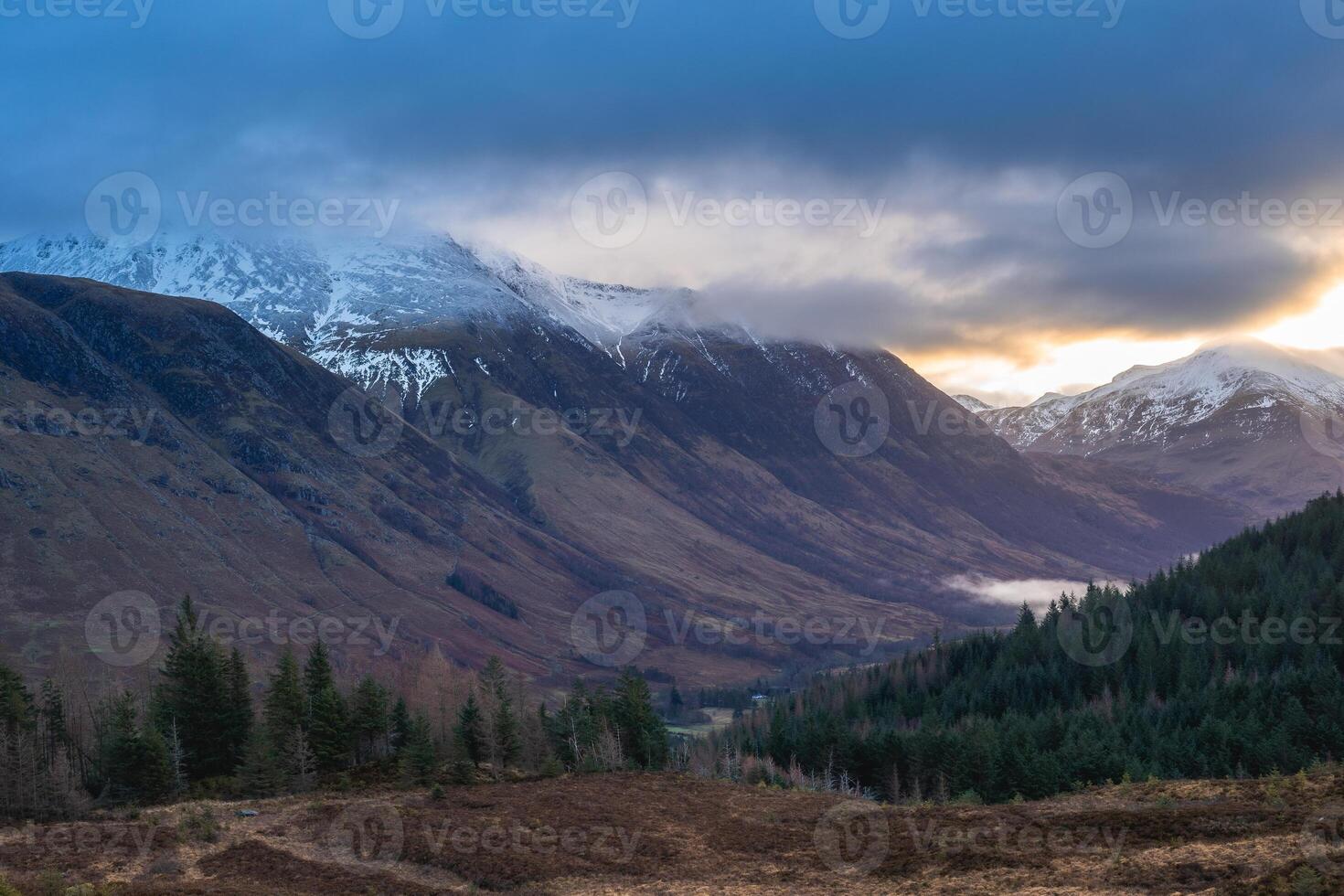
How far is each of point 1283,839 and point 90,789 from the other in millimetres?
72110

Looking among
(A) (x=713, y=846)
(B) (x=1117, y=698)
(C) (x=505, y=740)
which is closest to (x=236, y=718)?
(C) (x=505, y=740)

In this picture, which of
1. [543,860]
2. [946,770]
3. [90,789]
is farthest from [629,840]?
[946,770]

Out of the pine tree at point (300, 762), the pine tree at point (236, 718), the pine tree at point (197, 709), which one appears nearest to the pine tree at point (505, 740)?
the pine tree at point (300, 762)

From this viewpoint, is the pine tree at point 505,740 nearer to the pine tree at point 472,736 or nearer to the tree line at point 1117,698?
the pine tree at point 472,736

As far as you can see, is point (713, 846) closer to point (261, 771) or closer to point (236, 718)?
point (261, 771)

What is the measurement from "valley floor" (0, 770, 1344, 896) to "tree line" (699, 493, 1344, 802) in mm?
14711

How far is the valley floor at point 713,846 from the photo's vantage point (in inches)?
1469

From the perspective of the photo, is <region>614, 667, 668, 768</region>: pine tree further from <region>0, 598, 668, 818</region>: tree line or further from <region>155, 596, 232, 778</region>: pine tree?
<region>155, 596, 232, 778</region>: pine tree

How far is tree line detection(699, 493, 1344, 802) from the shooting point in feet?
301

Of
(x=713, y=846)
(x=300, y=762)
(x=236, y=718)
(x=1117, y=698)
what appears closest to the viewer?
(x=713, y=846)

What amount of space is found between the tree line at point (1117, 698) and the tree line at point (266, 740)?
59.3ft

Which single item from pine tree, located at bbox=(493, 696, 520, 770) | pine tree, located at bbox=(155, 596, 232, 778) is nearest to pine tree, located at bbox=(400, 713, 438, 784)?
pine tree, located at bbox=(493, 696, 520, 770)

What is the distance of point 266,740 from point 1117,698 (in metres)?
105

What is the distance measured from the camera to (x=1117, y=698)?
447 feet
